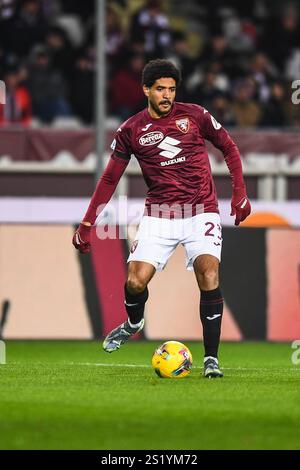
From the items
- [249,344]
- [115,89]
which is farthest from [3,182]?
[249,344]

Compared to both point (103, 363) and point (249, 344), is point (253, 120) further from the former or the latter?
point (103, 363)

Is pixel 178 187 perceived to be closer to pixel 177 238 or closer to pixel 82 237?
pixel 177 238

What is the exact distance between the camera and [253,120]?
22219mm

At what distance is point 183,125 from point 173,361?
1.86 metres

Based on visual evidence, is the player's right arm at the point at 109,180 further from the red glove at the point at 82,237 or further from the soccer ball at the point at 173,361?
the soccer ball at the point at 173,361

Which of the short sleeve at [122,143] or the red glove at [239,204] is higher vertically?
the short sleeve at [122,143]

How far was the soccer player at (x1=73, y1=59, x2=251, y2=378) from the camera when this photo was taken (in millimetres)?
10906

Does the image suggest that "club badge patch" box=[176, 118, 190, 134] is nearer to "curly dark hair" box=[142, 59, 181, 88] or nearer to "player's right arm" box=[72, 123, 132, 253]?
"curly dark hair" box=[142, 59, 181, 88]

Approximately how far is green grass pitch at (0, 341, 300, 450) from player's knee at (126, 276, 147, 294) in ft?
2.25

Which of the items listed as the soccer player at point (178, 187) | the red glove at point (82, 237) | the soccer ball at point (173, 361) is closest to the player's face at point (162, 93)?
the soccer player at point (178, 187)

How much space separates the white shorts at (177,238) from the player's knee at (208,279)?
0.16 meters

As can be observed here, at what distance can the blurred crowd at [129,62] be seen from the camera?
21.5 metres

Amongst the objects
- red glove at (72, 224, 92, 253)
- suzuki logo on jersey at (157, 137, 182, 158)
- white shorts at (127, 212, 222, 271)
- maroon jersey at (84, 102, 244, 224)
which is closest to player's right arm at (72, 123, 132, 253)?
red glove at (72, 224, 92, 253)

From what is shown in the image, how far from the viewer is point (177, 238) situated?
36.7 ft
